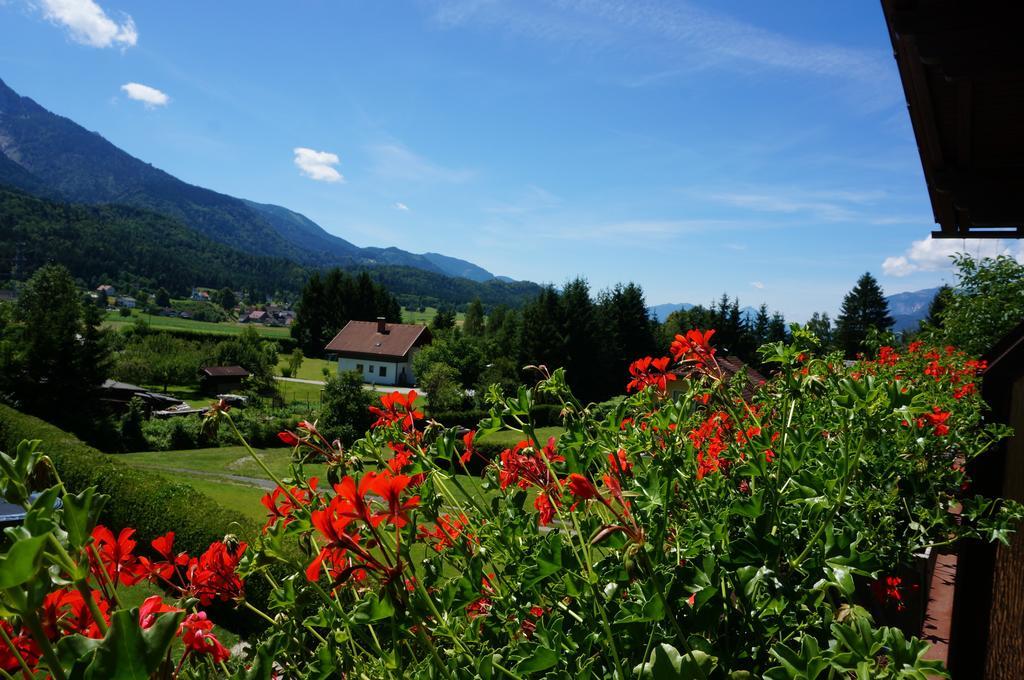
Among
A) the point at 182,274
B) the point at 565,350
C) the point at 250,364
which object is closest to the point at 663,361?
the point at 565,350

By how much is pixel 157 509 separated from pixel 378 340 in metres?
36.2

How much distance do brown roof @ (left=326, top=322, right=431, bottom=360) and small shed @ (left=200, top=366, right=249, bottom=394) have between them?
660 cm

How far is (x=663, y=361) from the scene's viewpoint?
184 cm

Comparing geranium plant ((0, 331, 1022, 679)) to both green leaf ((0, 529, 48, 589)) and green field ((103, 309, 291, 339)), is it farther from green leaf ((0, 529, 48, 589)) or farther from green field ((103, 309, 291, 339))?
green field ((103, 309, 291, 339))

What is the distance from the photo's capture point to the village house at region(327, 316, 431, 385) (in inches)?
1724

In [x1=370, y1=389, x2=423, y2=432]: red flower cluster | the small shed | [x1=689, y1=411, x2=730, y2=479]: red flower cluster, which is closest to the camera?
[x1=370, y1=389, x2=423, y2=432]: red flower cluster

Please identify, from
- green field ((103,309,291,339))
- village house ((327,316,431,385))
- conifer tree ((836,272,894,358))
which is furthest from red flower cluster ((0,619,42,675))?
green field ((103,309,291,339))

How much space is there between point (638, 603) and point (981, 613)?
2940 millimetres

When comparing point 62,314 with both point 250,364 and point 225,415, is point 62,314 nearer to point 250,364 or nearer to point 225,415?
point 250,364

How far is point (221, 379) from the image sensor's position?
40000 mm

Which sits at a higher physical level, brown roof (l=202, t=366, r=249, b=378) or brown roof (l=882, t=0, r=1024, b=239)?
brown roof (l=882, t=0, r=1024, b=239)

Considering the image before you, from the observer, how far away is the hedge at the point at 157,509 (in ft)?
25.1

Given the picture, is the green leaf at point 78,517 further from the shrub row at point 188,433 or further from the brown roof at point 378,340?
the brown roof at point 378,340

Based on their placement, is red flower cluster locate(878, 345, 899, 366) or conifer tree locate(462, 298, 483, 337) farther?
conifer tree locate(462, 298, 483, 337)
